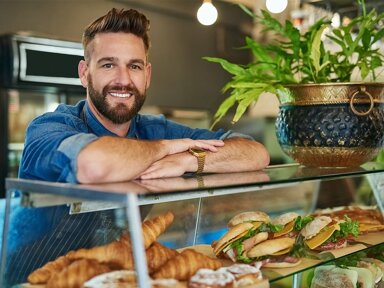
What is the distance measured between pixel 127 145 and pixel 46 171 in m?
0.27

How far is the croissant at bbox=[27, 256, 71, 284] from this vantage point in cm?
122

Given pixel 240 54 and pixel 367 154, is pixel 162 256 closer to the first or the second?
pixel 367 154

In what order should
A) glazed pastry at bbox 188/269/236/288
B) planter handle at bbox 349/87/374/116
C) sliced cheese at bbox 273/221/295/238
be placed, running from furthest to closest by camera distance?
planter handle at bbox 349/87/374/116, sliced cheese at bbox 273/221/295/238, glazed pastry at bbox 188/269/236/288

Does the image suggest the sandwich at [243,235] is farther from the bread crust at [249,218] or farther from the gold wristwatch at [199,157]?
the gold wristwatch at [199,157]

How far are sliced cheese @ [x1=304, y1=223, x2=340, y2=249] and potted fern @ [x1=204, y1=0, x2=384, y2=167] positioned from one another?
0.25 metres

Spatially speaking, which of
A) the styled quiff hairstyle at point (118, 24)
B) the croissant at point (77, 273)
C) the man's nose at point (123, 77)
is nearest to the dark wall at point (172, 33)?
the styled quiff hairstyle at point (118, 24)

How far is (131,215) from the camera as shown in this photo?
1.00 m

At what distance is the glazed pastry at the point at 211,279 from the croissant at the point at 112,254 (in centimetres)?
16

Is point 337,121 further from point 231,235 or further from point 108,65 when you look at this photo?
point 108,65

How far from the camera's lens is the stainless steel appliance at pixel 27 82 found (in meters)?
4.00

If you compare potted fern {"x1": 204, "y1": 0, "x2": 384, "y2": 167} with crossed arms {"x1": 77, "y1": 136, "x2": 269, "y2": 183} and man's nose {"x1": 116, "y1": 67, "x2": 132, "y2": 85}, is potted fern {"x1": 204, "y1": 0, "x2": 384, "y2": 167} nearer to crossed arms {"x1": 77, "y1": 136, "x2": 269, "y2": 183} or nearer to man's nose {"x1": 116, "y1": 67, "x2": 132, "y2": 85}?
crossed arms {"x1": 77, "y1": 136, "x2": 269, "y2": 183}

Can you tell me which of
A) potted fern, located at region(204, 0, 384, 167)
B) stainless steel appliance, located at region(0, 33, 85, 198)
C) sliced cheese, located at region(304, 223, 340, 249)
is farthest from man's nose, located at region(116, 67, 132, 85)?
stainless steel appliance, located at region(0, 33, 85, 198)

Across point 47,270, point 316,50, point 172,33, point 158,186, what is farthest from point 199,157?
point 172,33

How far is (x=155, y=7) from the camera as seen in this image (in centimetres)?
556
